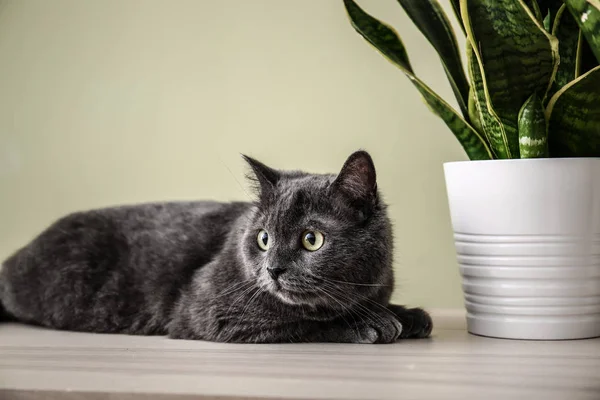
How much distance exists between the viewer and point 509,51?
1042mm

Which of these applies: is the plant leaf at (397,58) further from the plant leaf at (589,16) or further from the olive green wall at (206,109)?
the olive green wall at (206,109)

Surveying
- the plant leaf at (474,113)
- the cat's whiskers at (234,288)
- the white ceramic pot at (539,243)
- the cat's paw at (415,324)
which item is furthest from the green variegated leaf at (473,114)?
the cat's whiskers at (234,288)

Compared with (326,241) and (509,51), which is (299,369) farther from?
(509,51)

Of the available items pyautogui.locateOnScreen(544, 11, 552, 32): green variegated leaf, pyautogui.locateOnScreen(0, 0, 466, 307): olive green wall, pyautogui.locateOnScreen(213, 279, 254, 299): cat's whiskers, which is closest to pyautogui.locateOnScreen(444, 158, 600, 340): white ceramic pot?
pyautogui.locateOnScreen(544, 11, 552, 32): green variegated leaf

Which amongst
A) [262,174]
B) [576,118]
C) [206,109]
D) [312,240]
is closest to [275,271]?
[312,240]

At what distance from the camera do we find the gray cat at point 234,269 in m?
1.11

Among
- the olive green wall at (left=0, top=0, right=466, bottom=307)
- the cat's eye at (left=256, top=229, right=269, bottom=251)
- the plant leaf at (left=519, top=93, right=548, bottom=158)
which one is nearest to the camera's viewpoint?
the plant leaf at (left=519, top=93, right=548, bottom=158)

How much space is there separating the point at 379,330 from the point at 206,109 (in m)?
0.99

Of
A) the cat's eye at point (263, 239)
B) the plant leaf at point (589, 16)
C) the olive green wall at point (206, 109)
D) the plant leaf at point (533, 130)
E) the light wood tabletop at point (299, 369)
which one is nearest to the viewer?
the light wood tabletop at point (299, 369)

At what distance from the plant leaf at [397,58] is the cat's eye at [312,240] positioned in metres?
0.31

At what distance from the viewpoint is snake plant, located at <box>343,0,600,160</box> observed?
1019 mm

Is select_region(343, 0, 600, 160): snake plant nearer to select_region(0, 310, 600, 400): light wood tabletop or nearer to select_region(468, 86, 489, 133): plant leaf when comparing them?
select_region(468, 86, 489, 133): plant leaf

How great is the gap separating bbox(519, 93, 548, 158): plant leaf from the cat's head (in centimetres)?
24

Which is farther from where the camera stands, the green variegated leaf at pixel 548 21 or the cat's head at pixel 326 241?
the green variegated leaf at pixel 548 21
